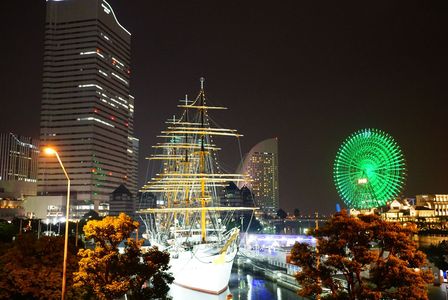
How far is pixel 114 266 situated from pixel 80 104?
15786cm

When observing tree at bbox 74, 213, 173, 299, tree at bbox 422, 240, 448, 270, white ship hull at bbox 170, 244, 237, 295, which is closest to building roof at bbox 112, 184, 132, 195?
white ship hull at bbox 170, 244, 237, 295

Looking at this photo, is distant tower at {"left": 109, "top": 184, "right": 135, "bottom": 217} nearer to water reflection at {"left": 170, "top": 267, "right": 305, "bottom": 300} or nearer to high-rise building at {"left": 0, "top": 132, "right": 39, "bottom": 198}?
high-rise building at {"left": 0, "top": 132, "right": 39, "bottom": 198}

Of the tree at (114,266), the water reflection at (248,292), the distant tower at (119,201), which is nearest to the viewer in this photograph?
the tree at (114,266)

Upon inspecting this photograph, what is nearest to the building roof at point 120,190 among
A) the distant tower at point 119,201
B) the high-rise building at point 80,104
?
the distant tower at point 119,201

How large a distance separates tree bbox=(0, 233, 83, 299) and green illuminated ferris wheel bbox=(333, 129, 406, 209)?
60.8 meters

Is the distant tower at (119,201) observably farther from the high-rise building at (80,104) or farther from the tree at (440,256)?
the tree at (440,256)

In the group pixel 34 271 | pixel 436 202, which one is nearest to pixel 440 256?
pixel 34 271

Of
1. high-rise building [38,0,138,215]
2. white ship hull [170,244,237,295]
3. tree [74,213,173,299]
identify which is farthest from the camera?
high-rise building [38,0,138,215]

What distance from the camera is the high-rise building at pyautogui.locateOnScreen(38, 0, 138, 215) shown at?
16562cm

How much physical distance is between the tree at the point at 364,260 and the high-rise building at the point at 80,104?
154 m

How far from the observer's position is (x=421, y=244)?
214ft

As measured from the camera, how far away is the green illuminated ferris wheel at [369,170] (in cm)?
→ 7219

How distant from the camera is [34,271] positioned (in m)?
23.1

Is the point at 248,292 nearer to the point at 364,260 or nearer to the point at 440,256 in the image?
the point at 440,256
